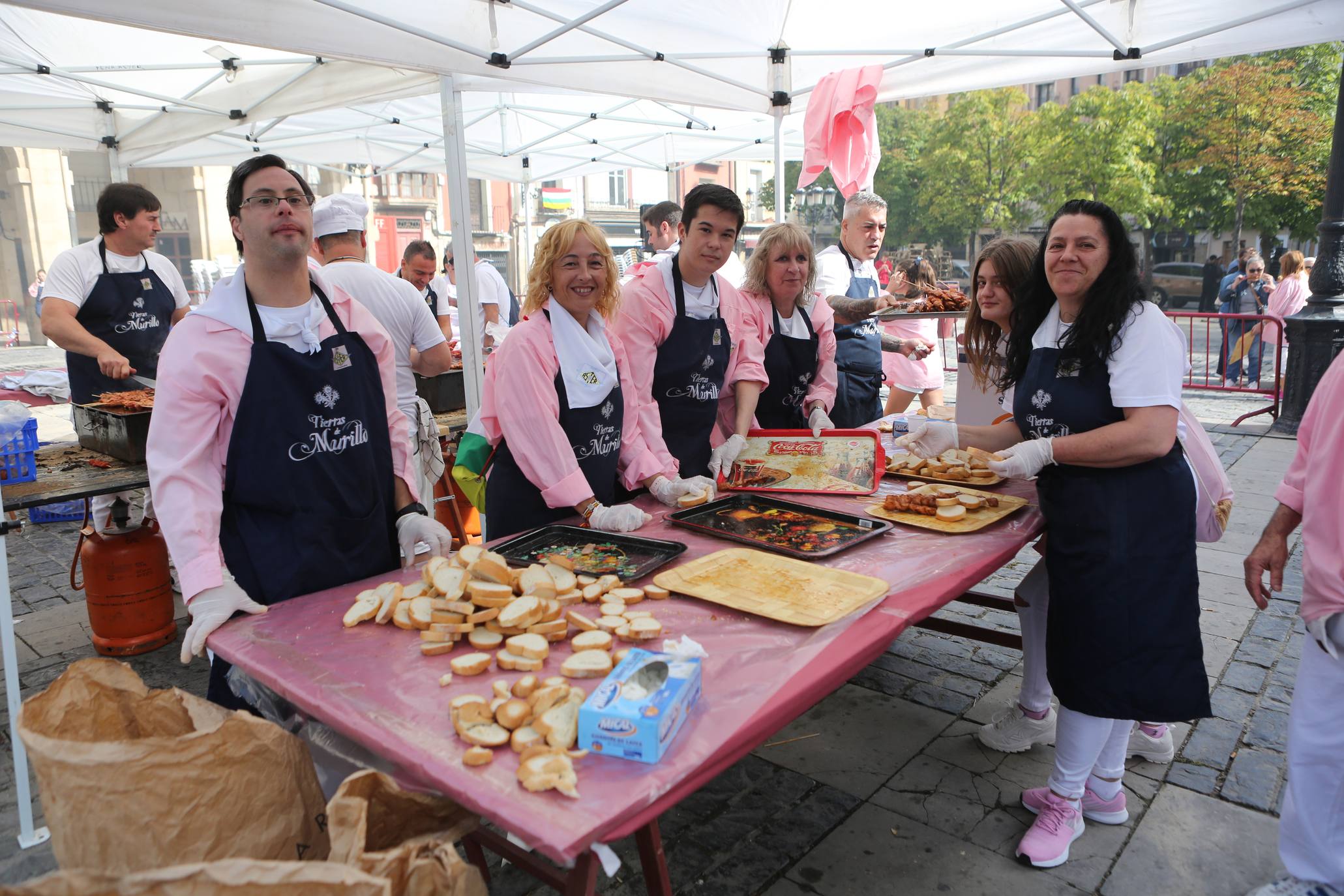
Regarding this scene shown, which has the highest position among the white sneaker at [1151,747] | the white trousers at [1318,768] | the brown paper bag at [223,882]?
the brown paper bag at [223,882]

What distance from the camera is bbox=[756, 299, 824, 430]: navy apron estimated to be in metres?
4.00

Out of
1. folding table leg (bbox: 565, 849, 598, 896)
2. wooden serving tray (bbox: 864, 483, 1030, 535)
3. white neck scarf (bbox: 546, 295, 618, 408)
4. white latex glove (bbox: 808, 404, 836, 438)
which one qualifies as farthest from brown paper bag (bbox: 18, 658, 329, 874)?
white latex glove (bbox: 808, 404, 836, 438)

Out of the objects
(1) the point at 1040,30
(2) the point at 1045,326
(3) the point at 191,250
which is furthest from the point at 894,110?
(2) the point at 1045,326

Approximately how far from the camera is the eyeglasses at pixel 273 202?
2.20 m

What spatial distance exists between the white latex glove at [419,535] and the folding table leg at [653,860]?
1.00 metres

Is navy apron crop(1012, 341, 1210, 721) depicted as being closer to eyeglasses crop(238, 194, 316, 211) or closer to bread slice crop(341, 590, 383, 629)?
bread slice crop(341, 590, 383, 629)

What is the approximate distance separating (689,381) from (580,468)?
84cm

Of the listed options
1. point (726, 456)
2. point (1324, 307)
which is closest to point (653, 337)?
point (726, 456)

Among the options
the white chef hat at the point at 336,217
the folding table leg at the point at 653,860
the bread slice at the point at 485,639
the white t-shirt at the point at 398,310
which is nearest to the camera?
the bread slice at the point at 485,639

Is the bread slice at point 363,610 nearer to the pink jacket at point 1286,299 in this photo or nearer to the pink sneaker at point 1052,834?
the pink sneaker at point 1052,834

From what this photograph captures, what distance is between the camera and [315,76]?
5.73m

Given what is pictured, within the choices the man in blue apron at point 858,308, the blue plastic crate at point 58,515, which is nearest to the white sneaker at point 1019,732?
the man in blue apron at point 858,308

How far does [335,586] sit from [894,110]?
44814 mm

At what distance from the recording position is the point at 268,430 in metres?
2.17
